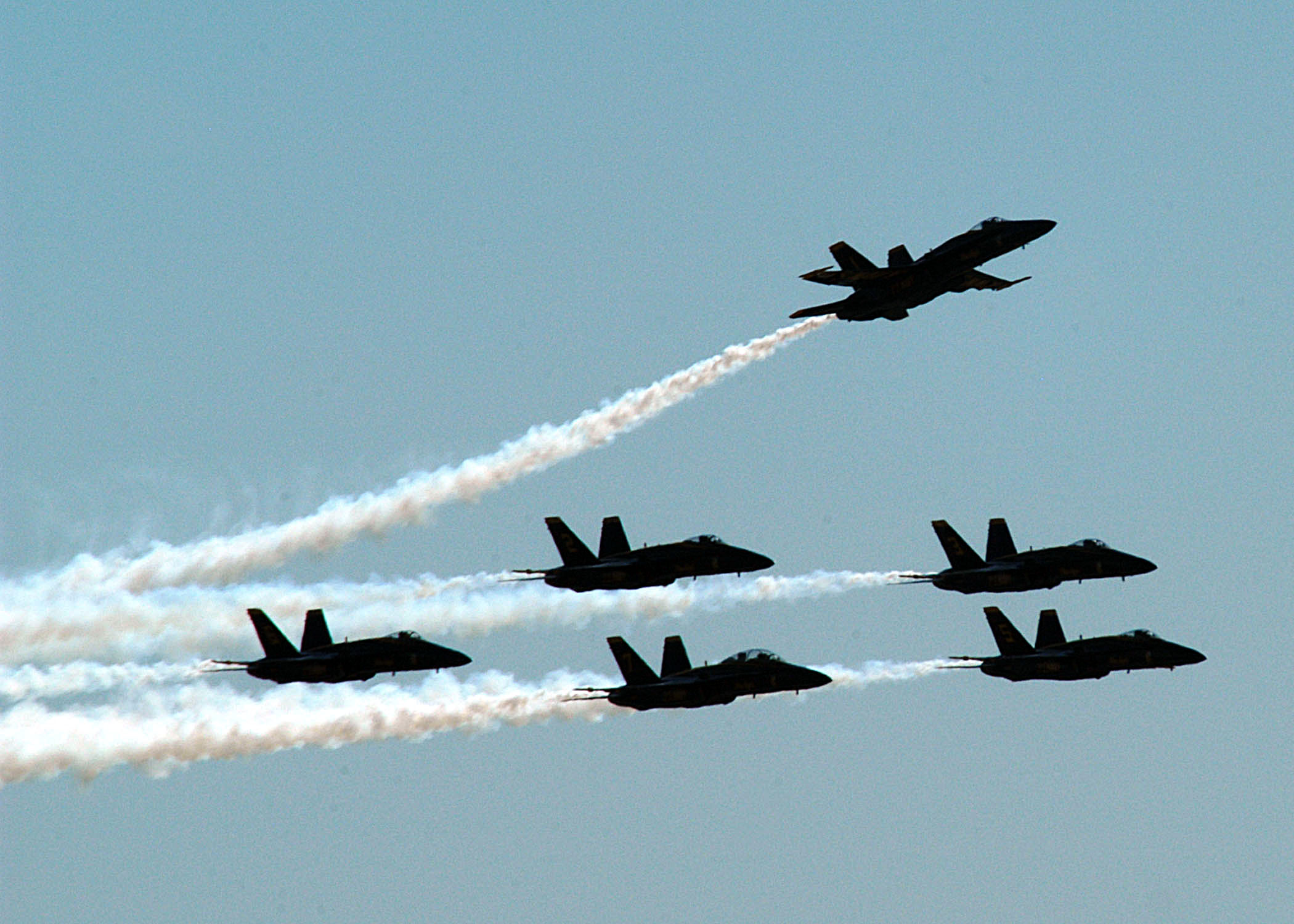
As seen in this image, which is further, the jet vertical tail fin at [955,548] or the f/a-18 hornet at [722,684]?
the jet vertical tail fin at [955,548]

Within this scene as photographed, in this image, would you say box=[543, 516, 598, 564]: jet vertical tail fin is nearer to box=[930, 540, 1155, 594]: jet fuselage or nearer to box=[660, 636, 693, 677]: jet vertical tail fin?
box=[660, 636, 693, 677]: jet vertical tail fin

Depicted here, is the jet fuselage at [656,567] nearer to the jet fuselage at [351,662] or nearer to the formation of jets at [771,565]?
the formation of jets at [771,565]

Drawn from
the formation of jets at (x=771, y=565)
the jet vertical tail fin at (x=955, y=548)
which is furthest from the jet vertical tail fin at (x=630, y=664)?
the jet vertical tail fin at (x=955, y=548)

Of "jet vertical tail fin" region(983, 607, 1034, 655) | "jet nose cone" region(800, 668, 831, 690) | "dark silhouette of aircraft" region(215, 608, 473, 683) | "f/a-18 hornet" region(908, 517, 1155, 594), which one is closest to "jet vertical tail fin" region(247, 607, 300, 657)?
"dark silhouette of aircraft" region(215, 608, 473, 683)

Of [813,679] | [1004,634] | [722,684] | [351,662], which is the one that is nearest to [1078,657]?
[1004,634]

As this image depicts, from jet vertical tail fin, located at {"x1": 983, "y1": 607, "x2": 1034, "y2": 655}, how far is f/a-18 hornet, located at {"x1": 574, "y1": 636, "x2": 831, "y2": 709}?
49.4 feet

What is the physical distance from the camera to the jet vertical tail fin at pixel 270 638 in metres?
87.5

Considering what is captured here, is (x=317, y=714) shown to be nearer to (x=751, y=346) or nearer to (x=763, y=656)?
(x=763, y=656)

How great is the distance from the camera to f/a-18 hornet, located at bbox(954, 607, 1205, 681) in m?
94.6

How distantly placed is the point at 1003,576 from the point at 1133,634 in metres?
6.77

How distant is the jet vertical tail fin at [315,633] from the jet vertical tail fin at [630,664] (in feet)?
41.2

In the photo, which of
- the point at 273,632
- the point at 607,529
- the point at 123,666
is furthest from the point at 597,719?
the point at 123,666

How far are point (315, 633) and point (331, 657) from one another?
225 centimetres

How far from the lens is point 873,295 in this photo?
9238cm
